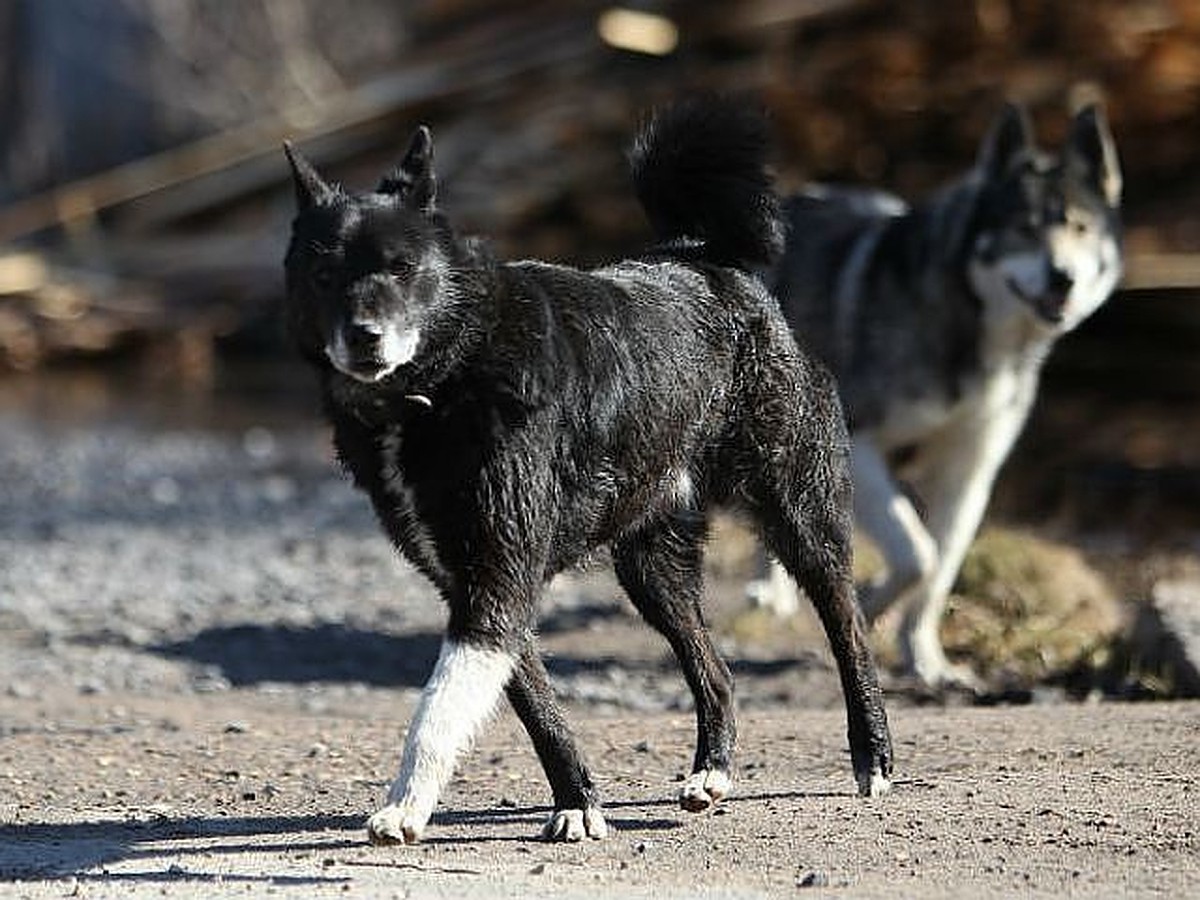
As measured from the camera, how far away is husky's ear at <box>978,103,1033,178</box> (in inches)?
371

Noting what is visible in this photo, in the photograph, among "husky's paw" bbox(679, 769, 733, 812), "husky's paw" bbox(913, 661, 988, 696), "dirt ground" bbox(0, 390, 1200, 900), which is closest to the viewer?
"dirt ground" bbox(0, 390, 1200, 900)

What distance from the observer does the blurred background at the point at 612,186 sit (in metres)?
15.5

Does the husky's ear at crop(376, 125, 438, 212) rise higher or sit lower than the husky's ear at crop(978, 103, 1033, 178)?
lower

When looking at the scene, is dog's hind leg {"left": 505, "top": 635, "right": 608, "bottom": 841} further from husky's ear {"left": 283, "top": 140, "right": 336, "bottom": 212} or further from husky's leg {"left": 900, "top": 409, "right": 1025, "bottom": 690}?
husky's leg {"left": 900, "top": 409, "right": 1025, "bottom": 690}

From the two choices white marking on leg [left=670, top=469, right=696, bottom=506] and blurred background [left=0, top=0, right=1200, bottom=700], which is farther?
blurred background [left=0, top=0, right=1200, bottom=700]

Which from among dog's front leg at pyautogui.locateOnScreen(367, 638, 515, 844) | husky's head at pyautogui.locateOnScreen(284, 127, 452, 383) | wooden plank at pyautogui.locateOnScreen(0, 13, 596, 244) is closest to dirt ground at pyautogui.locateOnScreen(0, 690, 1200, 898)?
dog's front leg at pyautogui.locateOnScreen(367, 638, 515, 844)

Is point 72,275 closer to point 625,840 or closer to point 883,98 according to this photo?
point 883,98

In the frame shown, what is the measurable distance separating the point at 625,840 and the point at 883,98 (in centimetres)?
1237

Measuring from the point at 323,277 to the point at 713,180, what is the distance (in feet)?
4.74

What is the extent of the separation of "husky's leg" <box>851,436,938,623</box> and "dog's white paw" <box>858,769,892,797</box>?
260 centimetres

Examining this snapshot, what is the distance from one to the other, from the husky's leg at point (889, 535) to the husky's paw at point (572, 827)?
3253 millimetres

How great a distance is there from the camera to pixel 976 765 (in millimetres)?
6500

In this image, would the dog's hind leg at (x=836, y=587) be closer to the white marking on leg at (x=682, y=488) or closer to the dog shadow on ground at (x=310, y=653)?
the white marking on leg at (x=682, y=488)

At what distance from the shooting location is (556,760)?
18.5 feet
